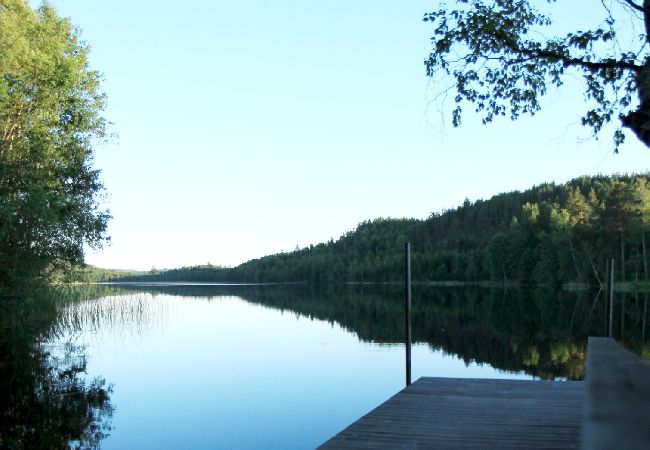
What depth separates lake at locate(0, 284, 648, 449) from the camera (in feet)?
33.4

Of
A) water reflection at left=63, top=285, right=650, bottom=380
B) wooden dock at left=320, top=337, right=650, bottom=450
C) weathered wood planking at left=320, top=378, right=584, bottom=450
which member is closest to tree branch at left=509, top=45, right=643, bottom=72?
wooden dock at left=320, top=337, right=650, bottom=450

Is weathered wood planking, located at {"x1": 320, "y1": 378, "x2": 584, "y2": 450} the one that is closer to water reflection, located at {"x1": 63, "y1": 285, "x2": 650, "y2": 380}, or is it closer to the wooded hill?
water reflection, located at {"x1": 63, "y1": 285, "x2": 650, "y2": 380}

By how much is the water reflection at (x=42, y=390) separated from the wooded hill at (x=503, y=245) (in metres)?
10.5

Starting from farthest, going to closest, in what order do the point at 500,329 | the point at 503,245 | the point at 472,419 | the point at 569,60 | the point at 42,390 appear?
the point at 503,245
the point at 500,329
the point at 42,390
the point at 569,60
the point at 472,419

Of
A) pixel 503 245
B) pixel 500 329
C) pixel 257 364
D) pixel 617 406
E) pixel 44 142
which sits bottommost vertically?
pixel 257 364

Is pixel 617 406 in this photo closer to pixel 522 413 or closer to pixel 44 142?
pixel 522 413

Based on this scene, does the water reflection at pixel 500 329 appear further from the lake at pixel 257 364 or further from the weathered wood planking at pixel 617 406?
the weathered wood planking at pixel 617 406

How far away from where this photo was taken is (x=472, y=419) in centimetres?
571

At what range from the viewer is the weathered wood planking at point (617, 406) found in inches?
55.7

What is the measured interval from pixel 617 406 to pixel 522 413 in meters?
4.56

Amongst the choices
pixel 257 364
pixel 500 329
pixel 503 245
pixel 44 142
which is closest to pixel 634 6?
pixel 257 364

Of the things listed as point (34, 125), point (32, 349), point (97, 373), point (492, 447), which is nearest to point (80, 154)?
point (34, 125)

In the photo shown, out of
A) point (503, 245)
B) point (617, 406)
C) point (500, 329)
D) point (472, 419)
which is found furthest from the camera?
point (503, 245)

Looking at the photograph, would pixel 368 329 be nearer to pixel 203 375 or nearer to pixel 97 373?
pixel 203 375
